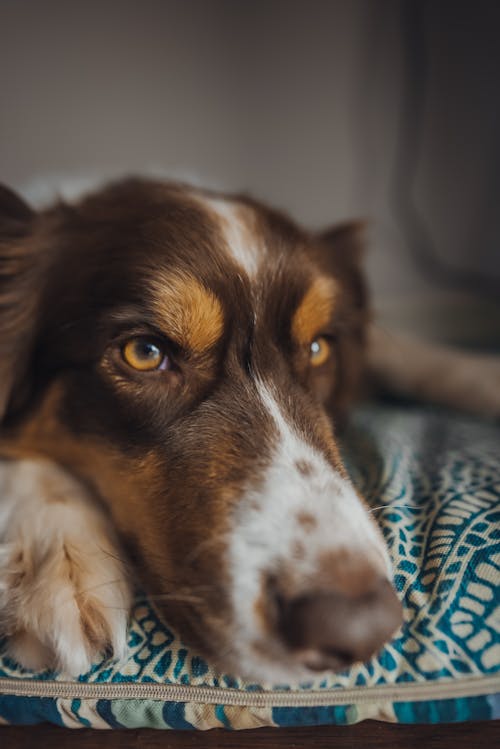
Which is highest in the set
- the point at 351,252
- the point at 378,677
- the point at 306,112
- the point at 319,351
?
the point at 306,112

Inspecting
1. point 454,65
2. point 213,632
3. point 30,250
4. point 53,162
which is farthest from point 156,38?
point 213,632

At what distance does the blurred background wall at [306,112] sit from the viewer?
3500mm

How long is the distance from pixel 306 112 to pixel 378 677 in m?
3.67

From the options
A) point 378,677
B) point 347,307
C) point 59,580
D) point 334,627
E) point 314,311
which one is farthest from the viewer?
point 347,307

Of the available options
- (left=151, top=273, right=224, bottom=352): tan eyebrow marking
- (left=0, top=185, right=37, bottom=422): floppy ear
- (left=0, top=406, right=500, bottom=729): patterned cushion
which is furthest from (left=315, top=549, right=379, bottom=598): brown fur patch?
(left=0, top=185, right=37, bottom=422): floppy ear

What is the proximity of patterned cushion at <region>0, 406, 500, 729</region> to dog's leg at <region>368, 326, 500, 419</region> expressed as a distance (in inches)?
37.2

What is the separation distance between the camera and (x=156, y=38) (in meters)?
3.53

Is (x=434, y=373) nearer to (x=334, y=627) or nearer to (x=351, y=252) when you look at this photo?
(x=351, y=252)

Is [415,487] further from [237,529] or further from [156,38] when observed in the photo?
[156,38]

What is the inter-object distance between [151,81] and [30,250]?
2.38 metres

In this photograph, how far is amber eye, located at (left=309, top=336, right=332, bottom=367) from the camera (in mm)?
1767

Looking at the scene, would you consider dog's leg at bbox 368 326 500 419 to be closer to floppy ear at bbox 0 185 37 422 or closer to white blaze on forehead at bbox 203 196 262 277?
white blaze on forehead at bbox 203 196 262 277

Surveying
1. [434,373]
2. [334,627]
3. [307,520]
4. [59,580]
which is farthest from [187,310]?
[434,373]

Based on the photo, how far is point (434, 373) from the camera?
2.51 m
